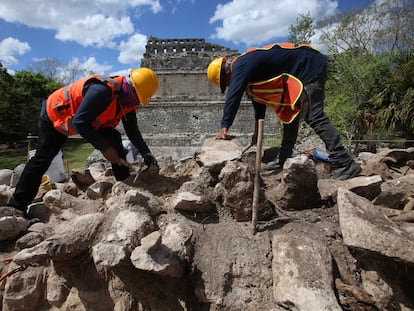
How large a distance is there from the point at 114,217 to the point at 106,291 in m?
0.59

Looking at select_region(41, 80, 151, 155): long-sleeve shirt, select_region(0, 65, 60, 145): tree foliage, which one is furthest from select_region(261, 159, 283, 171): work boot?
select_region(0, 65, 60, 145): tree foliage

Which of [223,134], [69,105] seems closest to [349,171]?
[223,134]

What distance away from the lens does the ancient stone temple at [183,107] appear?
16856mm

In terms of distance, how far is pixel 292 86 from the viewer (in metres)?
3.07

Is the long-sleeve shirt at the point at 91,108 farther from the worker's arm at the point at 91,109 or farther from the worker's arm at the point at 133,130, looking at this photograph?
the worker's arm at the point at 133,130

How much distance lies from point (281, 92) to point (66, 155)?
17182 mm

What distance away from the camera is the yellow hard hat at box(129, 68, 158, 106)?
3.13 m

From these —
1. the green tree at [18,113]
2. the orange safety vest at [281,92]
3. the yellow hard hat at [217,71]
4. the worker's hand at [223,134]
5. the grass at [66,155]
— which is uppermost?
the yellow hard hat at [217,71]

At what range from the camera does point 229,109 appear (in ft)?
10.2

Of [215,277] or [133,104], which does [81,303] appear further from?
[133,104]

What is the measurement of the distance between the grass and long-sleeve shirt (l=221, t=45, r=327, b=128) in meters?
12.3

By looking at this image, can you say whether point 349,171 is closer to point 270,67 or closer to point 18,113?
point 270,67

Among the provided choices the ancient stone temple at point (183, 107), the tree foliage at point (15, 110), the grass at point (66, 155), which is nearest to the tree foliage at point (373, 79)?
the ancient stone temple at point (183, 107)

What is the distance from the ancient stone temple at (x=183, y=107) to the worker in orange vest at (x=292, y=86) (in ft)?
21.3
